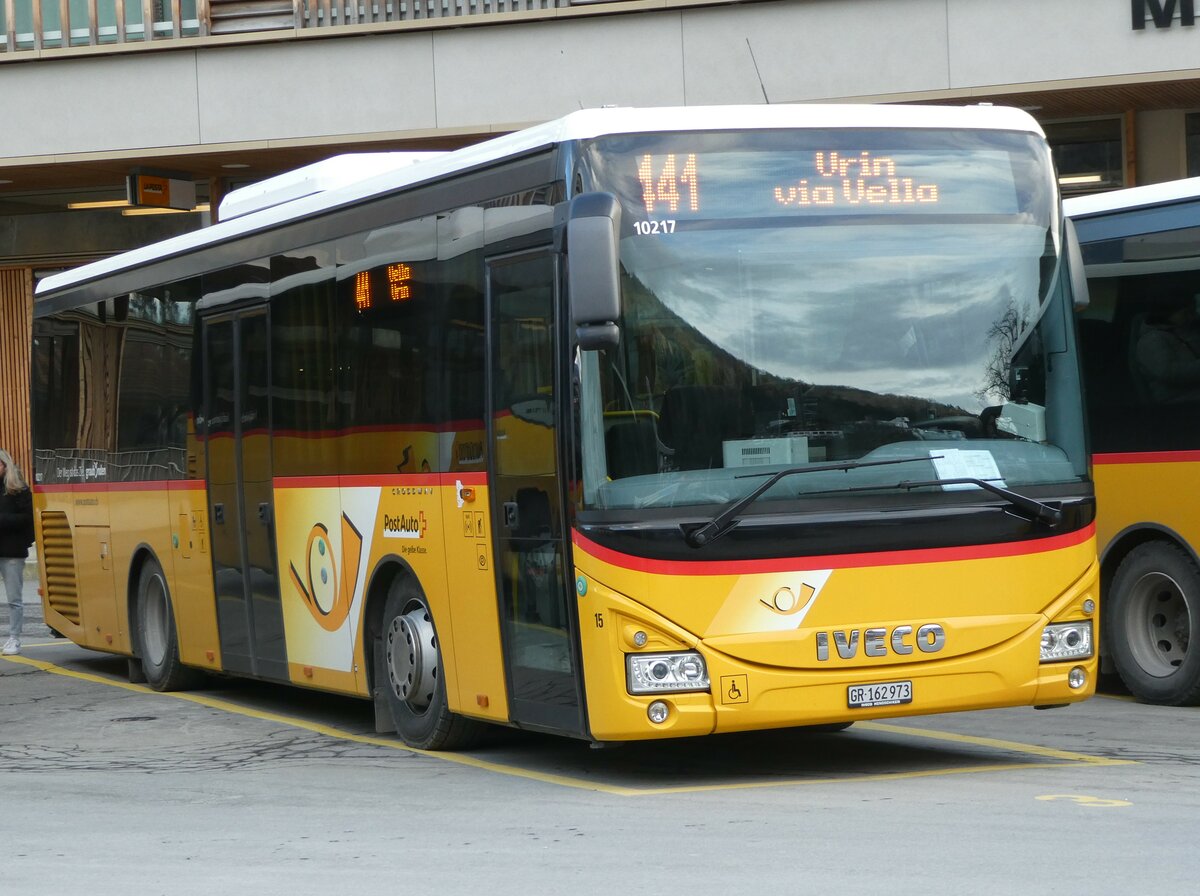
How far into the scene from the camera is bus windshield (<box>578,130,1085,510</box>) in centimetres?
838

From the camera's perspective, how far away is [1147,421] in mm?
11766

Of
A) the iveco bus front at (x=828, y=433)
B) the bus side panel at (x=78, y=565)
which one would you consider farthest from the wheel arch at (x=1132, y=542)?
the bus side panel at (x=78, y=565)

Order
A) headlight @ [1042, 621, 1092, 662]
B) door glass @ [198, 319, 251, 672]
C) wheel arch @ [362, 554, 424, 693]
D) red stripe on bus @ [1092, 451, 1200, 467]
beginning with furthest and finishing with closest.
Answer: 1. door glass @ [198, 319, 251, 672]
2. red stripe on bus @ [1092, 451, 1200, 467]
3. wheel arch @ [362, 554, 424, 693]
4. headlight @ [1042, 621, 1092, 662]

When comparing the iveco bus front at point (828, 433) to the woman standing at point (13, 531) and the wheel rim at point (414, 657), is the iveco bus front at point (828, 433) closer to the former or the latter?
the wheel rim at point (414, 657)

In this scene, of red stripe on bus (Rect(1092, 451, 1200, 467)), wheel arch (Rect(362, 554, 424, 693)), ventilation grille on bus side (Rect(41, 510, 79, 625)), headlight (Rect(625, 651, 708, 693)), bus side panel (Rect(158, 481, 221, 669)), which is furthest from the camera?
ventilation grille on bus side (Rect(41, 510, 79, 625))

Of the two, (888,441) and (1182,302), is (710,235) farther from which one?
(1182,302)

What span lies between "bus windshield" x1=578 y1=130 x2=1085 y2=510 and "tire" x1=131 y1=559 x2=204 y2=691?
6213 mm

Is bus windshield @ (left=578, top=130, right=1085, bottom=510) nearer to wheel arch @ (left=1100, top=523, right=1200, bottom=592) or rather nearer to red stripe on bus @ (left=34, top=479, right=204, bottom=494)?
wheel arch @ (left=1100, top=523, right=1200, bottom=592)

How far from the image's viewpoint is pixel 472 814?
27.2 ft

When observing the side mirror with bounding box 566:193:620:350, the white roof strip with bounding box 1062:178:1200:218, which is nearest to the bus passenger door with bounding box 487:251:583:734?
the side mirror with bounding box 566:193:620:350

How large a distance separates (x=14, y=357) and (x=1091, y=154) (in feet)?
47.2

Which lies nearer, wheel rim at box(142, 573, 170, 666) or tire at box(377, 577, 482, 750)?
tire at box(377, 577, 482, 750)

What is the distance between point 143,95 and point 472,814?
16.3 metres

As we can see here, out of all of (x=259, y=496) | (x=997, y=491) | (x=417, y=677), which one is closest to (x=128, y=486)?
(x=259, y=496)
